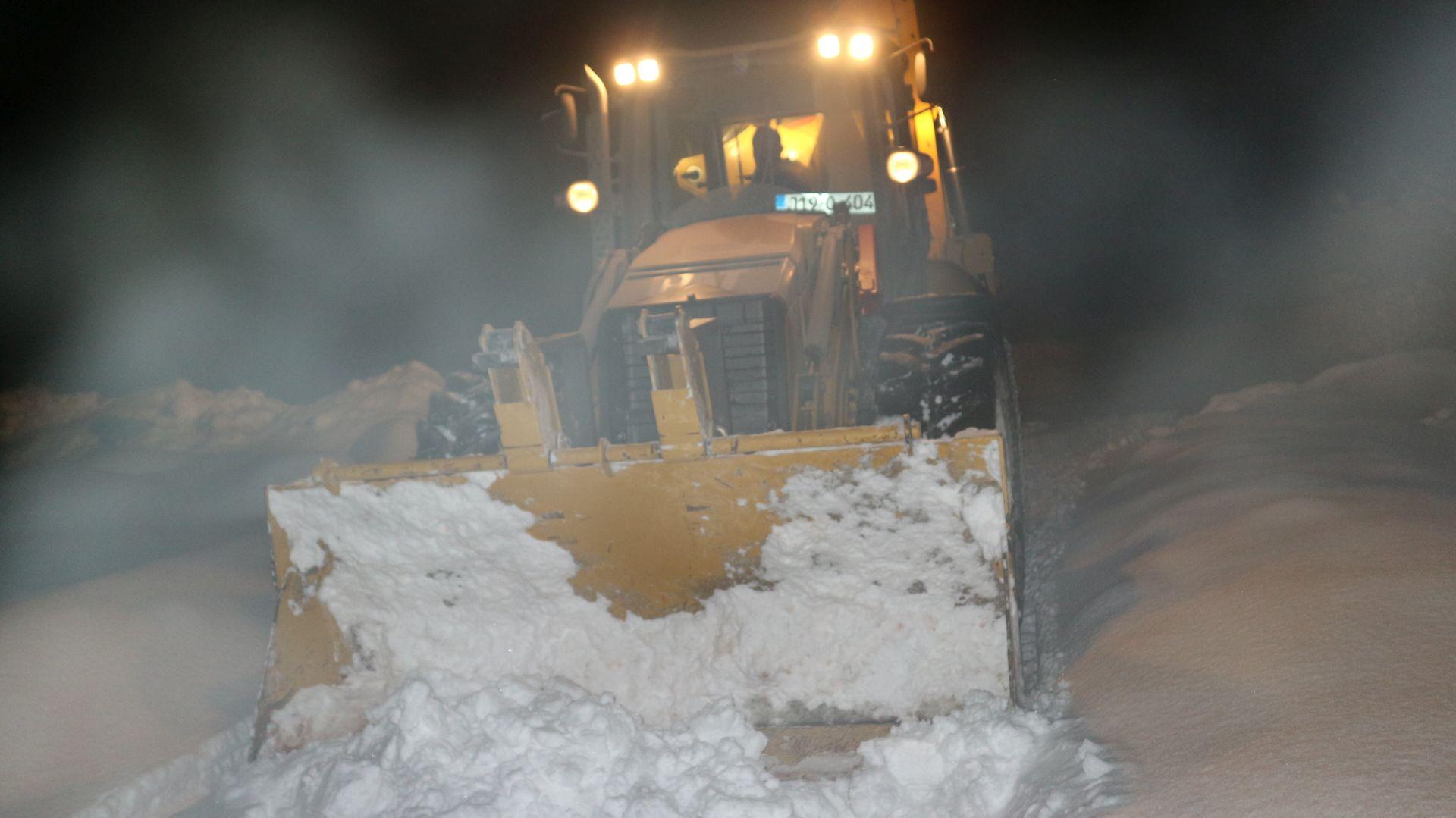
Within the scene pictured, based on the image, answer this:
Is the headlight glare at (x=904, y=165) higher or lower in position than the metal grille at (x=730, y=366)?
higher

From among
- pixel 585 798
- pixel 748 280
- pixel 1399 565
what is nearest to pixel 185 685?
pixel 585 798

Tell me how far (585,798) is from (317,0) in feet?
54.5

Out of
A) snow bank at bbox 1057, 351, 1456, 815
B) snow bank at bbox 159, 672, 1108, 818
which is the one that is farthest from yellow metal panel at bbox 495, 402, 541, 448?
snow bank at bbox 1057, 351, 1456, 815

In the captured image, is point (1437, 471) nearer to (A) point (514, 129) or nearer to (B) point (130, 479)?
(B) point (130, 479)

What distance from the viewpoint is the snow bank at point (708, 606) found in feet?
12.8

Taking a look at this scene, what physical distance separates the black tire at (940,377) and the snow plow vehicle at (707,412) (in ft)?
0.04

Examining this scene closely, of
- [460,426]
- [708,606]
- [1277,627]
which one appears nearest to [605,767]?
[708,606]

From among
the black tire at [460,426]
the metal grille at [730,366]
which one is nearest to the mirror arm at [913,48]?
the metal grille at [730,366]

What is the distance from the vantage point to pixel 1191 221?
62.4 feet

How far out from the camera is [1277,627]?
3328 millimetres

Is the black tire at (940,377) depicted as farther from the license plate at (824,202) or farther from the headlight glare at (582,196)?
the headlight glare at (582,196)

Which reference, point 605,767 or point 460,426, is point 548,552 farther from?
point 460,426

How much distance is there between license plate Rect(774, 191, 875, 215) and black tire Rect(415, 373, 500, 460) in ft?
6.32

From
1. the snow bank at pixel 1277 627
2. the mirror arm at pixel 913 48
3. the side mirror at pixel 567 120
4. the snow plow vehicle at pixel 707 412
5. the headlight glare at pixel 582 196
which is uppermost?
the mirror arm at pixel 913 48
